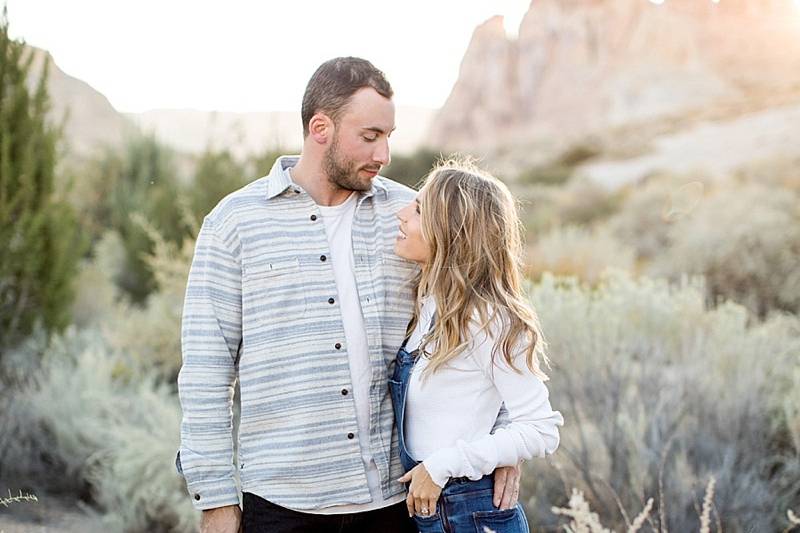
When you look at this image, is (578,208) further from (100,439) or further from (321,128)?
(321,128)

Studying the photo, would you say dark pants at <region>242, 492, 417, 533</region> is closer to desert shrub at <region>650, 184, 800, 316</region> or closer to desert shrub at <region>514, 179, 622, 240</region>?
desert shrub at <region>650, 184, 800, 316</region>

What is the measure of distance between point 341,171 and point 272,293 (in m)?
0.44

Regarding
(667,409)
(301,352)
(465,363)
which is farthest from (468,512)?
(667,409)

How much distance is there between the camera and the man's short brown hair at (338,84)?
279 cm

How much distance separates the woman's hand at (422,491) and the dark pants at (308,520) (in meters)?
0.17

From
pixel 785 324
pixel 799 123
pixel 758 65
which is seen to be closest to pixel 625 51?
pixel 758 65

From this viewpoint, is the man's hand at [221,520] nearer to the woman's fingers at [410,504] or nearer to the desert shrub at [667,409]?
the woman's fingers at [410,504]

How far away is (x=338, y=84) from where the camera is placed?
2803mm

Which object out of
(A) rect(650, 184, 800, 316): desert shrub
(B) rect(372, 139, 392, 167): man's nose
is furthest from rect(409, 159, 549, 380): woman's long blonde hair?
(A) rect(650, 184, 800, 316): desert shrub

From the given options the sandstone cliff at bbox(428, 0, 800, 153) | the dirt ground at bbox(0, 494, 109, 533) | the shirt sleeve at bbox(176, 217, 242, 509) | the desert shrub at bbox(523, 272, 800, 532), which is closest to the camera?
the shirt sleeve at bbox(176, 217, 242, 509)

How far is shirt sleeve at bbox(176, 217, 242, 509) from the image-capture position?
2.58m

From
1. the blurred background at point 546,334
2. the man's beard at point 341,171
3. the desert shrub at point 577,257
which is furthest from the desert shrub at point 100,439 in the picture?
the desert shrub at point 577,257

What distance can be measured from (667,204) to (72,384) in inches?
446

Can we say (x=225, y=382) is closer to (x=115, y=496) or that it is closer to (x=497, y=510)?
(x=497, y=510)
